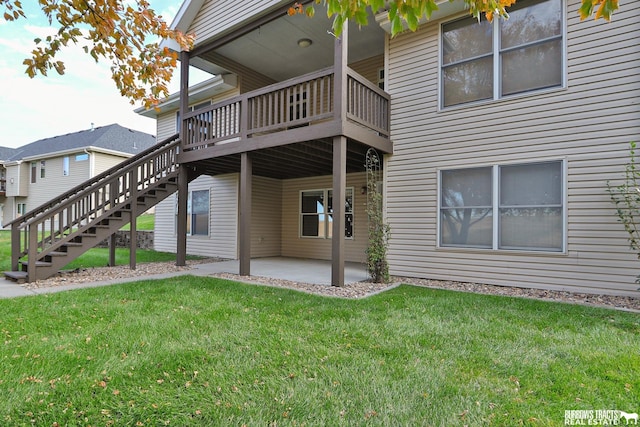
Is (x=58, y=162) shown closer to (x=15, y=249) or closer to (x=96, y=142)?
(x=96, y=142)

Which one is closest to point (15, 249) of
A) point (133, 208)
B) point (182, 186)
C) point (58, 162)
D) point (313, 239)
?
point (133, 208)

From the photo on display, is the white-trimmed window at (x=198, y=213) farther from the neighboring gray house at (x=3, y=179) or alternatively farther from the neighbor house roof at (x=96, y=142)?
the neighboring gray house at (x=3, y=179)

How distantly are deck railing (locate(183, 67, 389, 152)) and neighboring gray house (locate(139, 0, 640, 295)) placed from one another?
41 millimetres

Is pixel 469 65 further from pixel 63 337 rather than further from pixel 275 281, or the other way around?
pixel 63 337

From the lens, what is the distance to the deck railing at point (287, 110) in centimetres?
638

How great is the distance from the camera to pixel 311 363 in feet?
9.85

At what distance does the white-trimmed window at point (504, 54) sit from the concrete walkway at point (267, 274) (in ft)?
14.0

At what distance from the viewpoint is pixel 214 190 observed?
1154cm

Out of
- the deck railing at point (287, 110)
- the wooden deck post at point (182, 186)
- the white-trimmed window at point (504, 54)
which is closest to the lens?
the white-trimmed window at point (504, 54)

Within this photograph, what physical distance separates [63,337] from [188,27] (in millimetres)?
8127

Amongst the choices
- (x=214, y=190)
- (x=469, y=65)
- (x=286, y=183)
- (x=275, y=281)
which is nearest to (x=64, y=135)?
(x=214, y=190)

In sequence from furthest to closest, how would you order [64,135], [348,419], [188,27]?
[64,135]
[188,27]
[348,419]

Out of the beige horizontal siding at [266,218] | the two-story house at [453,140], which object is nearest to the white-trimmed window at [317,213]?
the beige horizontal siding at [266,218]

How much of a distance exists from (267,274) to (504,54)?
20.7ft
